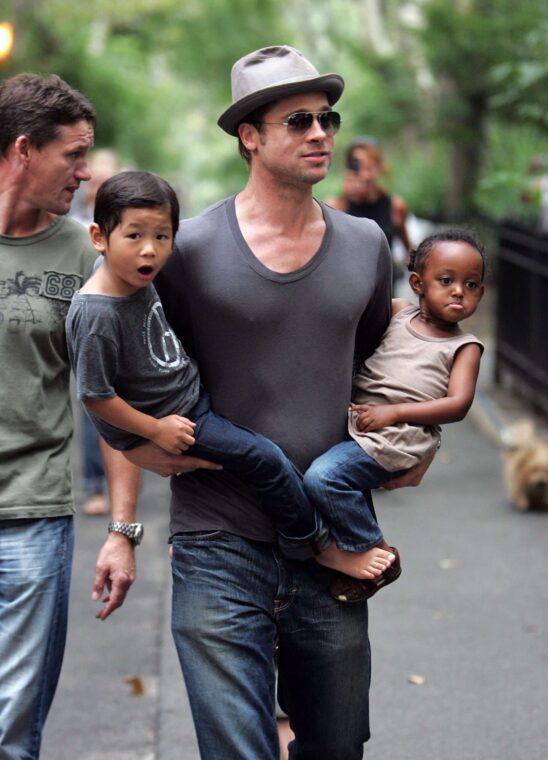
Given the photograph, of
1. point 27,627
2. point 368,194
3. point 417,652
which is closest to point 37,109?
point 27,627

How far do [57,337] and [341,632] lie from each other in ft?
3.59

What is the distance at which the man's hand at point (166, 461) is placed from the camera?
10.8 feet

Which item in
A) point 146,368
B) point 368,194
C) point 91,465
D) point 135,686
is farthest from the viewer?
point 368,194

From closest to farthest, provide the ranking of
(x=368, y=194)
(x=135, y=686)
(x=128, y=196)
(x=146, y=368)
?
(x=128, y=196)
(x=146, y=368)
(x=135, y=686)
(x=368, y=194)

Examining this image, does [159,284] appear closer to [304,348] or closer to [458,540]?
[304,348]

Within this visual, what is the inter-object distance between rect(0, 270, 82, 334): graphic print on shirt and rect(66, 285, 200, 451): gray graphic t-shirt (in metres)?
0.47

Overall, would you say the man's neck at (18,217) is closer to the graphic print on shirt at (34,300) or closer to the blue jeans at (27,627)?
the graphic print on shirt at (34,300)

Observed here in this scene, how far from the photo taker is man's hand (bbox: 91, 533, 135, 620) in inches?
142

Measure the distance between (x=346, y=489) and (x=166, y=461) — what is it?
0.44 metres

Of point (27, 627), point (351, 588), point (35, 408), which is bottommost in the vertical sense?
point (27, 627)

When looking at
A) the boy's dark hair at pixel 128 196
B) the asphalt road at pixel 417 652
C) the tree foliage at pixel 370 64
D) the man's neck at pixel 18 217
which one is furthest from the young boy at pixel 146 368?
the tree foliage at pixel 370 64

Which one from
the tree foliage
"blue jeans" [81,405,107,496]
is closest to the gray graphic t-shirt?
"blue jeans" [81,405,107,496]

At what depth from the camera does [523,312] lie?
495 inches

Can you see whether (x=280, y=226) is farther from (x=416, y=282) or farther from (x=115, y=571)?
(x=115, y=571)
